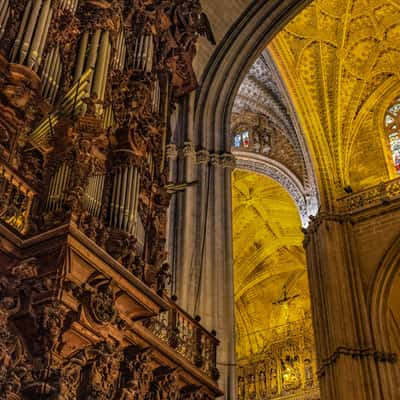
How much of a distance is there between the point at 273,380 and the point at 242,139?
7.15 meters

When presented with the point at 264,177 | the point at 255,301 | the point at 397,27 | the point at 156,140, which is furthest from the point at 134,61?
the point at 255,301

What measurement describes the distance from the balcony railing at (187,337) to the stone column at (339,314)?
6.77m

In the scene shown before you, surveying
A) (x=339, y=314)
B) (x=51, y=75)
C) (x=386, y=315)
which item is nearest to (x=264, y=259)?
(x=386, y=315)

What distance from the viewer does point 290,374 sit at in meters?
18.3

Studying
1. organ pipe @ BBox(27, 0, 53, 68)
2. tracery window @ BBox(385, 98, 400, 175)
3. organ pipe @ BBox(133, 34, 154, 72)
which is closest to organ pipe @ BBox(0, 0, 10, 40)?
organ pipe @ BBox(27, 0, 53, 68)

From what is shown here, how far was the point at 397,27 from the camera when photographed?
56.7 feet

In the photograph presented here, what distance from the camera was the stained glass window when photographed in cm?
1919

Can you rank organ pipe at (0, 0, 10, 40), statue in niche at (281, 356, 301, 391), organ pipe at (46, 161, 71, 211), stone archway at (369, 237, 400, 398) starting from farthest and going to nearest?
statue in niche at (281, 356, 301, 391), stone archway at (369, 237, 400, 398), organ pipe at (0, 0, 10, 40), organ pipe at (46, 161, 71, 211)

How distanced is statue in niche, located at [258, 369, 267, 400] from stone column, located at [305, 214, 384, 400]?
175 inches

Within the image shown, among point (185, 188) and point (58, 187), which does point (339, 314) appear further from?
point (58, 187)

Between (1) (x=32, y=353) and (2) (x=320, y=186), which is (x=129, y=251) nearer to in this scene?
(1) (x=32, y=353)

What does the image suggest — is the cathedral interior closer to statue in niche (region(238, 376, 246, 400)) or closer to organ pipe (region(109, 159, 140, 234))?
organ pipe (region(109, 159, 140, 234))

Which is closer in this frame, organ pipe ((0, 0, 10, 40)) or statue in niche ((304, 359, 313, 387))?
organ pipe ((0, 0, 10, 40))

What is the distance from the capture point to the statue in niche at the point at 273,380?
18.2 m
